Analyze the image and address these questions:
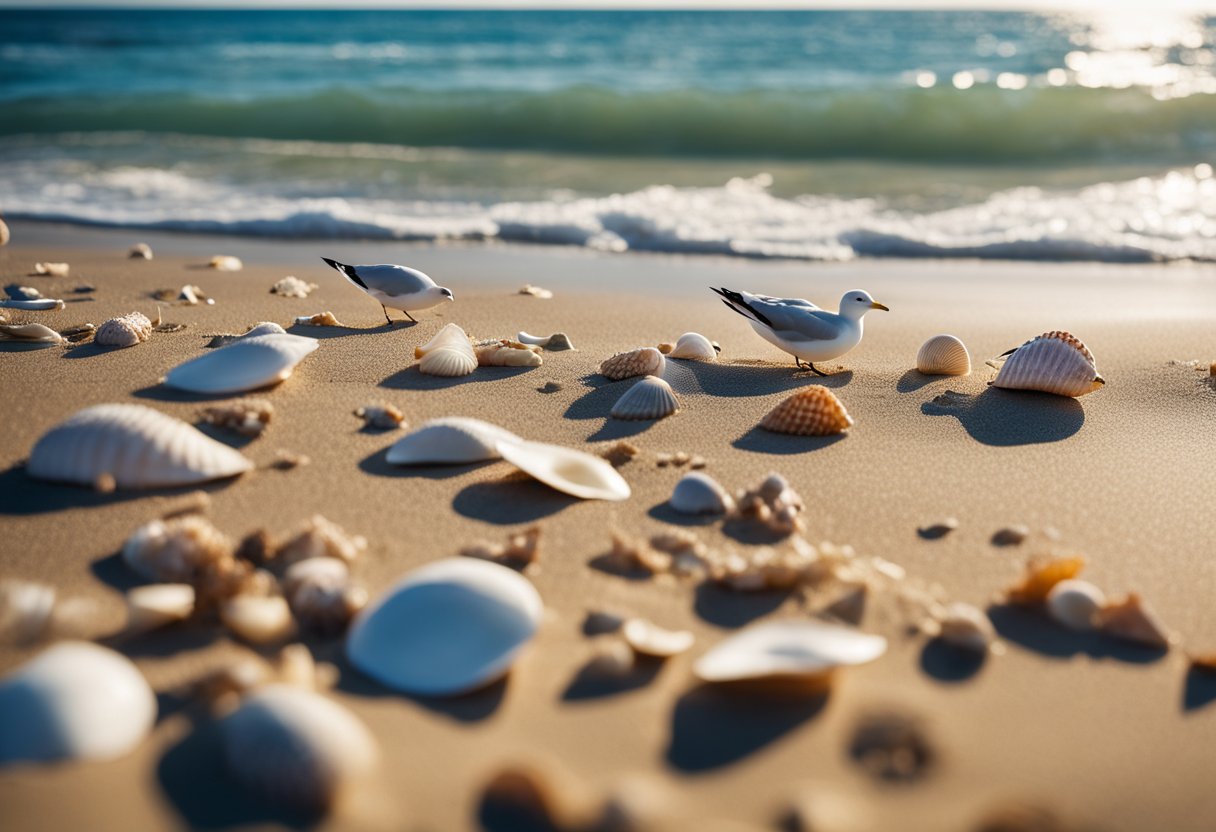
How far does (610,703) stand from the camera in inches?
71.2

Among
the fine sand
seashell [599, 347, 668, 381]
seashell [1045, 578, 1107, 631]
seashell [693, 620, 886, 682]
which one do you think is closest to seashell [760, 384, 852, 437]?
the fine sand

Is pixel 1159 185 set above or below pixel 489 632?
above

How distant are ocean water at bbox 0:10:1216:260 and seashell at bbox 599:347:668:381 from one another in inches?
125

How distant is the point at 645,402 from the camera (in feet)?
10.8

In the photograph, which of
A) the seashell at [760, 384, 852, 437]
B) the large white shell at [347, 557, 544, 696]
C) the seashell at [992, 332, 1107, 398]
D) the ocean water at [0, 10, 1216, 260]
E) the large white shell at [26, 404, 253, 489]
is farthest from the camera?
the ocean water at [0, 10, 1216, 260]

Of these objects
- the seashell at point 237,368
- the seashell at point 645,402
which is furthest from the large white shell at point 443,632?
the seashell at point 237,368

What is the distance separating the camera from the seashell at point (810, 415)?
124 inches

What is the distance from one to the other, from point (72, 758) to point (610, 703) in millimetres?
853

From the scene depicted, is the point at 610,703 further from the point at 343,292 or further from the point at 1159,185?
the point at 1159,185

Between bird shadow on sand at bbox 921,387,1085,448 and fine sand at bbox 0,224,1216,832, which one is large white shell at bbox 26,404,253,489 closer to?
fine sand at bbox 0,224,1216,832

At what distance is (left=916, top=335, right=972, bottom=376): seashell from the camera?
380cm

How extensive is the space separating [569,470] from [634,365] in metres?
1.00

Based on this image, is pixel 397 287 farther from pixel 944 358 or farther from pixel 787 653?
pixel 787 653

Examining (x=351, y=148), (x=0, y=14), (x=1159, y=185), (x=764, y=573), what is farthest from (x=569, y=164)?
(x=0, y=14)
